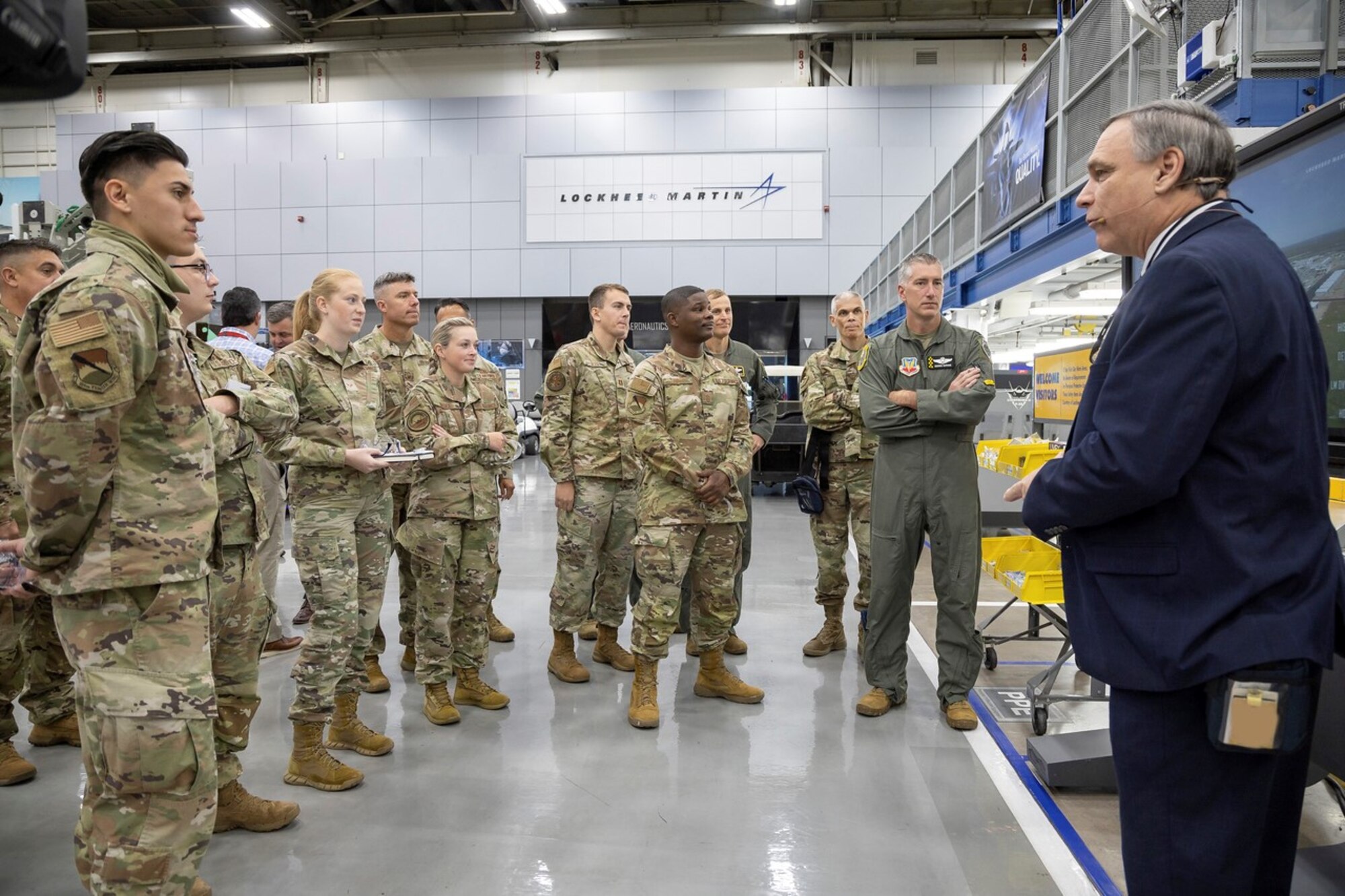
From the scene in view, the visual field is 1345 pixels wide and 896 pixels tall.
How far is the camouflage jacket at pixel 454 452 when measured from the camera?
3055 millimetres

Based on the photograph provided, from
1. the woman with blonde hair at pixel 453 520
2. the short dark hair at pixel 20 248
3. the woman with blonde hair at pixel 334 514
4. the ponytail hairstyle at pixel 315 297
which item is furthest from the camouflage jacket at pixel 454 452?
the short dark hair at pixel 20 248

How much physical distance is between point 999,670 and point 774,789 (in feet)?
5.35

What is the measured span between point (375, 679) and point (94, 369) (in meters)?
2.36

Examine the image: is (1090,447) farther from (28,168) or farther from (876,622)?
(28,168)

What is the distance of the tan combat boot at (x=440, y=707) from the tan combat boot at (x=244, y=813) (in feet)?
2.63

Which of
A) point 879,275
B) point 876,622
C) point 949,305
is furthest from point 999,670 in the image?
point 879,275

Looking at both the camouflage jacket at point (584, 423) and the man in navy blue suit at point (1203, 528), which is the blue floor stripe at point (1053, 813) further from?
the camouflage jacket at point (584, 423)

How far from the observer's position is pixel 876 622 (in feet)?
10.4

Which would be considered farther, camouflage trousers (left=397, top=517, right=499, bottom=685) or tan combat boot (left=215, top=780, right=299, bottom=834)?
camouflage trousers (left=397, top=517, right=499, bottom=685)

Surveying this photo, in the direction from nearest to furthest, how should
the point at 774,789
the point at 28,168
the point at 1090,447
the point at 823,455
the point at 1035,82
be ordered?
the point at 1090,447, the point at 774,789, the point at 823,455, the point at 1035,82, the point at 28,168

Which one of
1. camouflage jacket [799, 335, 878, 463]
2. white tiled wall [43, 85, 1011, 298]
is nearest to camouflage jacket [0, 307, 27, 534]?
camouflage jacket [799, 335, 878, 463]

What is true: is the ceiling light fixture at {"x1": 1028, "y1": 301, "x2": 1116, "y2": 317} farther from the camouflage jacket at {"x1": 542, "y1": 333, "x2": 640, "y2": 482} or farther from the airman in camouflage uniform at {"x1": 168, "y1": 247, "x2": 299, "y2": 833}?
the airman in camouflage uniform at {"x1": 168, "y1": 247, "x2": 299, "y2": 833}

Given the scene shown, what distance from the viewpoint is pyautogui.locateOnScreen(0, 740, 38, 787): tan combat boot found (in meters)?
2.56

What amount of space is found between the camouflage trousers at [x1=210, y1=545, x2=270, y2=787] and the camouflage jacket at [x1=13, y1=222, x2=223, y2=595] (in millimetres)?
522
